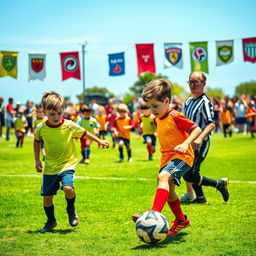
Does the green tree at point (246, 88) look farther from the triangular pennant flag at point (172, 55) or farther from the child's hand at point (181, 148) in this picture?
the child's hand at point (181, 148)

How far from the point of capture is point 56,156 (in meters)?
6.22

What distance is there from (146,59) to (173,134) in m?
20.5

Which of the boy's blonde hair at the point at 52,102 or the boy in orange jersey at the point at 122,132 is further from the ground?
the boy's blonde hair at the point at 52,102

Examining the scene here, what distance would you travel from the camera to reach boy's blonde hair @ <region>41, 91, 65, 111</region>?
5996mm

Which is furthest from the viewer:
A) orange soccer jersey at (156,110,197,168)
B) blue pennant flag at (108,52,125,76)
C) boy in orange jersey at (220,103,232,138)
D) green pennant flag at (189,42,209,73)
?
boy in orange jersey at (220,103,232,138)

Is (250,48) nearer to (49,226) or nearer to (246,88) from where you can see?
(49,226)

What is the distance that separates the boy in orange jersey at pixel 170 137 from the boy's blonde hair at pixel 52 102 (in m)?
1.15

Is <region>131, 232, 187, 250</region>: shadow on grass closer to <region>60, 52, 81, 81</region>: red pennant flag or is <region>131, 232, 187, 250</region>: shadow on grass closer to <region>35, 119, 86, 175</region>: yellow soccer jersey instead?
<region>35, 119, 86, 175</region>: yellow soccer jersey

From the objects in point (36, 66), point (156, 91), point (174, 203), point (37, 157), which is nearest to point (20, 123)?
point (36, 66)

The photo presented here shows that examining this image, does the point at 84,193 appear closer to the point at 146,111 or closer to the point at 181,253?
the point at 181,253

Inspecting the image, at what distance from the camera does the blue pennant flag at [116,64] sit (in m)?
26.5

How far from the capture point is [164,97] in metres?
5.61

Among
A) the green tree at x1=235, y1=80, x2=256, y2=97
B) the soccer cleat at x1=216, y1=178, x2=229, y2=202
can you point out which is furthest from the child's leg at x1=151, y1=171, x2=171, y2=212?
the green tree at x1=235, y1=80, x2=256, y2=97

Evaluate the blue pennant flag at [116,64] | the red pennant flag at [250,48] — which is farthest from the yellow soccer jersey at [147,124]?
the red pennant flag at [250,48]
